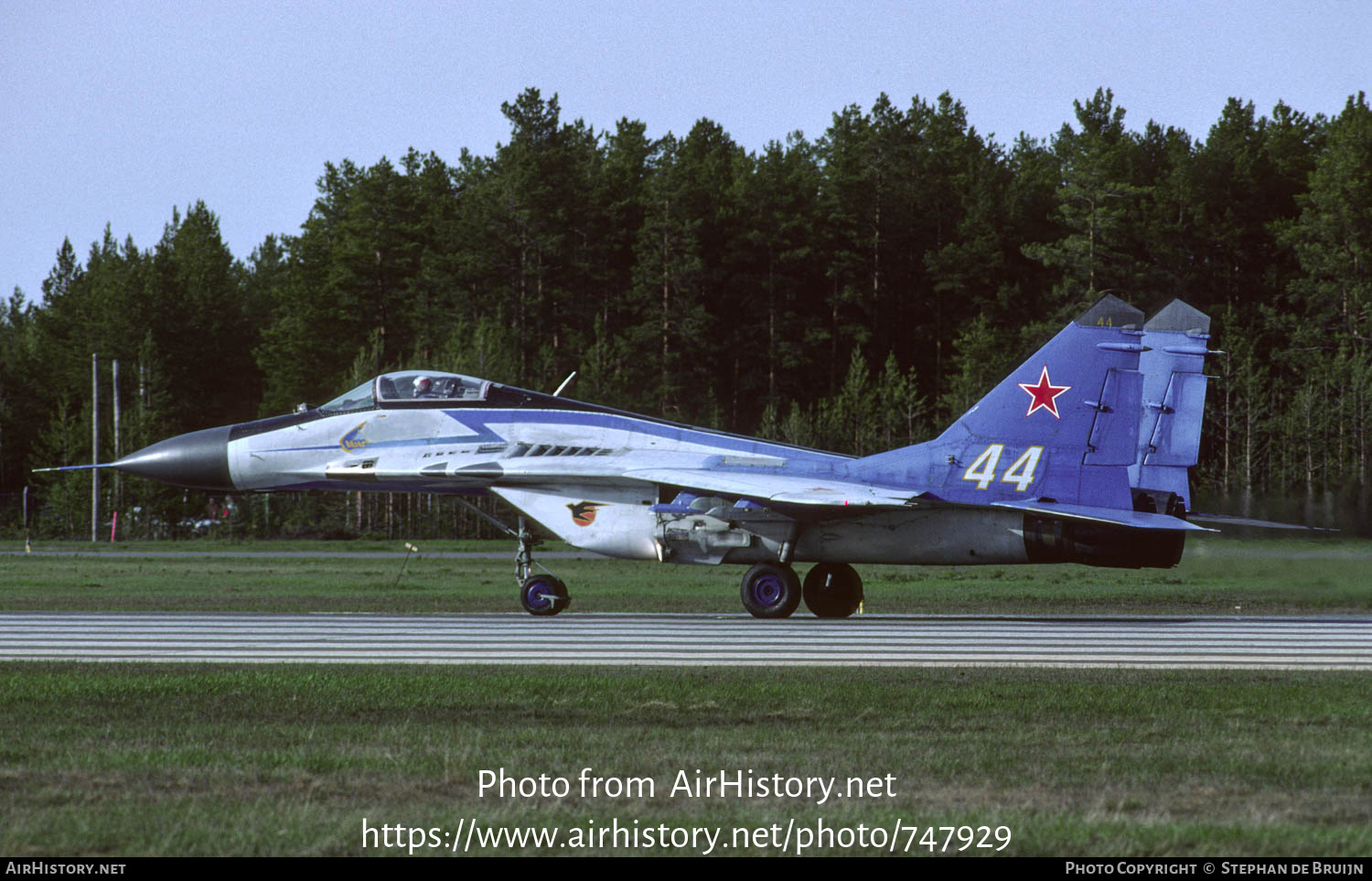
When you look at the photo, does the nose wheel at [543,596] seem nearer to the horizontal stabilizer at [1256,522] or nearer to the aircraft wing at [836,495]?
the aircraft wing at [836,495]

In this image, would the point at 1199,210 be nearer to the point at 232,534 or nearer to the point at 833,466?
the point at 232,534

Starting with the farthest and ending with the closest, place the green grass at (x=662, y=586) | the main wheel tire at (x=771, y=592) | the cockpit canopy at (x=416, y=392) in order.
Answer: the cockpit canopy at (x=416, y=392) → the main wheel tire at (x=771, y=592) → the green grass at (x=662, y=586)

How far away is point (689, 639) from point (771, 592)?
125 inches

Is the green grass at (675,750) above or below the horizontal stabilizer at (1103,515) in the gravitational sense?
below

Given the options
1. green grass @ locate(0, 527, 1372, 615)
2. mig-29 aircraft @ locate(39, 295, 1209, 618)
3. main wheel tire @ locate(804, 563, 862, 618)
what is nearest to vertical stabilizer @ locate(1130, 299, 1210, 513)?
mig-29 aircraft @ locate(39, 295, 1209, 618)

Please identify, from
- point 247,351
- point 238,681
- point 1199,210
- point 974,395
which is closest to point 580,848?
point 238,681

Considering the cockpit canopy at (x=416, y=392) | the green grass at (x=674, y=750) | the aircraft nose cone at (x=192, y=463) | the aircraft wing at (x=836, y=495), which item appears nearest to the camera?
the green grass at (x=674, y=750)

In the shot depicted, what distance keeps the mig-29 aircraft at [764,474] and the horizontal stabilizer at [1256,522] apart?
0.59 metres

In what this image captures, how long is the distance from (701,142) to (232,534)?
41.8 m

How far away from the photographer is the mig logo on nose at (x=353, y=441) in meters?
19.0

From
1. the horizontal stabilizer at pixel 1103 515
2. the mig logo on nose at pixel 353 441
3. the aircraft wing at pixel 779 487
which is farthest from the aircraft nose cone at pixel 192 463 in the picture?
the horizontal stabilizer at pixel 1103 515

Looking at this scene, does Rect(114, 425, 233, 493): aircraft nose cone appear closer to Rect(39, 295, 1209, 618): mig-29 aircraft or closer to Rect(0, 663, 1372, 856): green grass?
Rect(39, 295, 1209, 618): mig-29 aircraft

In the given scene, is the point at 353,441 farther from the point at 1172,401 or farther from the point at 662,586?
the point at 1172,401

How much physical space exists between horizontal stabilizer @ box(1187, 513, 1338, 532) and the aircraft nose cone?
13.8 metres
